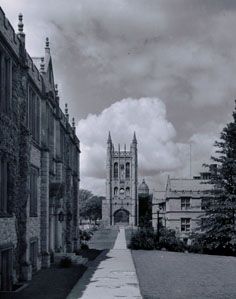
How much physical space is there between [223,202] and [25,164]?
65.9ft

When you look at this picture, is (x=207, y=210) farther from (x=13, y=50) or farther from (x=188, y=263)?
(x=13, y=50)

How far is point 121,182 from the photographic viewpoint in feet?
470

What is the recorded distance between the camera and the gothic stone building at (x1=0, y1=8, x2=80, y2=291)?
1670cm

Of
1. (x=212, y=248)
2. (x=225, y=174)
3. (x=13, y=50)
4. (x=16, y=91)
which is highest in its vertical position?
(x=13, y=50)

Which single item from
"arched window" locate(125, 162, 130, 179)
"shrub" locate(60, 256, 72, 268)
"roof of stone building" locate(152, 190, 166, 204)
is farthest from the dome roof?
"shrub" locate(60, 256, 72, 268)

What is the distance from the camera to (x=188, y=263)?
2769cm

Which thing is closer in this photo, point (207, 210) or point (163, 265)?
point (163, 265)

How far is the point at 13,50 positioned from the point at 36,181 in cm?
687

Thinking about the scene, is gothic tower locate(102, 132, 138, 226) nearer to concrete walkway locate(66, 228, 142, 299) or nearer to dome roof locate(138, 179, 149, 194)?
dome roof locate(138, 179, 149, 194)

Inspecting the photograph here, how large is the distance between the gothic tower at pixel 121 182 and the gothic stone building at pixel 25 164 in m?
109

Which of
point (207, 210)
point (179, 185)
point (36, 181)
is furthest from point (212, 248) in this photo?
point (179, 185)

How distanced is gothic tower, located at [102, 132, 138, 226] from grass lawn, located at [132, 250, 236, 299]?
10809cm

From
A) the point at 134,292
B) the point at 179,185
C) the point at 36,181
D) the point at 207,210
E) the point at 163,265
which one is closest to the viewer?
the point at 134,292

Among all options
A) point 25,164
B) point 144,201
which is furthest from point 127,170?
point 25,164
